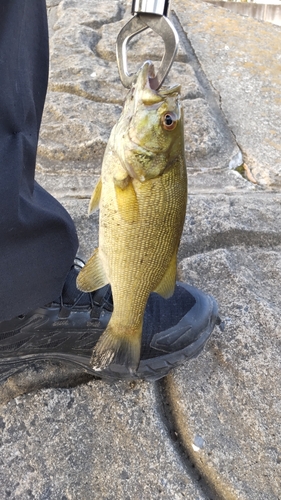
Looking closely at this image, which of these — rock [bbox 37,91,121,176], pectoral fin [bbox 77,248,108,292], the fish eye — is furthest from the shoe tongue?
rock [bbox 37,91,121,176]

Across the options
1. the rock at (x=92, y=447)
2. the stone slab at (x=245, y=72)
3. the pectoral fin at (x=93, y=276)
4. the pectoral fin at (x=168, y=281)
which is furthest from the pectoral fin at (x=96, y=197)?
the stone slab at (x=245, y=72)

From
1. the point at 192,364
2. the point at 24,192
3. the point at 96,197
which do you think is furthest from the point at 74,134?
the point at 192,364

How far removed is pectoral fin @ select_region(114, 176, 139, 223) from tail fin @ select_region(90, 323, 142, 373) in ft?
1.08

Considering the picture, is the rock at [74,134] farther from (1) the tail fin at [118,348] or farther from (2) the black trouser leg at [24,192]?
(1) the tail fin at [118,348]

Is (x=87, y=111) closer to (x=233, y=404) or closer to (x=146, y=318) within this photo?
(x=146, y=318)

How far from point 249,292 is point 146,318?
490 millimetres

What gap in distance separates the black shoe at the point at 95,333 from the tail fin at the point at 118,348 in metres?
0.06

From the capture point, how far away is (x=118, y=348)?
53.4 inches

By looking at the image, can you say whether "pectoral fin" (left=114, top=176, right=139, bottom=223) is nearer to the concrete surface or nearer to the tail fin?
the tail fin

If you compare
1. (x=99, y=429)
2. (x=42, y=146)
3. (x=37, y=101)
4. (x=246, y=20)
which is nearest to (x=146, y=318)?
(x=99, y=429)

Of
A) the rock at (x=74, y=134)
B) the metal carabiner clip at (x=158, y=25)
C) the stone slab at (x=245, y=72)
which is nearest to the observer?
the metal carabiner clip at (x=158, y=25)

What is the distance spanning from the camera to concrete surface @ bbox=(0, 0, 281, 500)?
1.35m

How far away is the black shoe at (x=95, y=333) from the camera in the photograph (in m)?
1.41

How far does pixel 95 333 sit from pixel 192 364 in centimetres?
36
